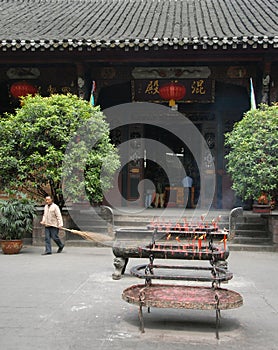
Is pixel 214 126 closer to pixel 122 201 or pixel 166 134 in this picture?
pixel 166 134

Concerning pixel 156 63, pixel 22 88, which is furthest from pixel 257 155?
pixel 22 88

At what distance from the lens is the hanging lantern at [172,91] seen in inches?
441

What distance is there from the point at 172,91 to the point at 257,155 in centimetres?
327

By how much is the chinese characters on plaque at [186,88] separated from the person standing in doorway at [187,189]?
258 cm

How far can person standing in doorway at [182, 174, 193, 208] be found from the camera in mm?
13477

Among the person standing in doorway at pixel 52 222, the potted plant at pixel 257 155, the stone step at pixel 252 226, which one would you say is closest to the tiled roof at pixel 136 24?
the potted plant at pixel 257 155

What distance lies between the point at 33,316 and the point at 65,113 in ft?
17.7

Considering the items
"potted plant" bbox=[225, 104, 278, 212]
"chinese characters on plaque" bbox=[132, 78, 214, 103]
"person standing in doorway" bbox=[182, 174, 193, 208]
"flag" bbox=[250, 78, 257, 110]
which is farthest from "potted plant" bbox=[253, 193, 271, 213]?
"chinese characters on plaque" bbox=[132, 78, 214, 103]

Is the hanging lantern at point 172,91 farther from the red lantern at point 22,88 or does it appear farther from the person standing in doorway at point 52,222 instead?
the person standing in doorway at point 52,222

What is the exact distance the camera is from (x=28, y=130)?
904cm

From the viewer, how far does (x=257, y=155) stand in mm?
8820

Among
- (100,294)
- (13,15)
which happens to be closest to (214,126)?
(13,15)

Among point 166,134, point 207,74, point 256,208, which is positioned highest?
point 207,74

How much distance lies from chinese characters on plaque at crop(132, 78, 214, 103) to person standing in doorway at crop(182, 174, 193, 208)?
2.58 m
